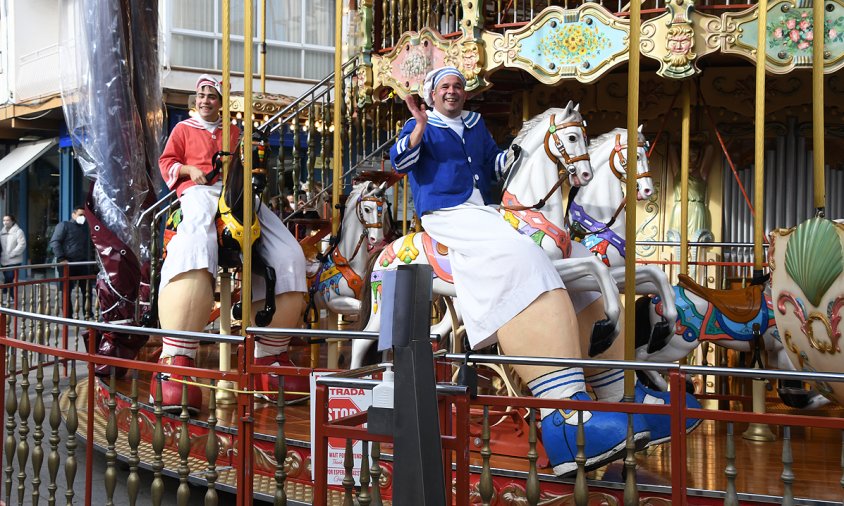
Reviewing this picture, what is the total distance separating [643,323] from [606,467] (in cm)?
154

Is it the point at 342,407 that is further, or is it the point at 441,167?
the point at 441,167

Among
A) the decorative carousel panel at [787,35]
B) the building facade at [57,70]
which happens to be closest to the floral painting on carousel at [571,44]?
the decorative carousel panel at [787,35]

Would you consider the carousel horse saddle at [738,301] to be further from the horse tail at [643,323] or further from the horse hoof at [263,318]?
the horse hoof at [263,318]

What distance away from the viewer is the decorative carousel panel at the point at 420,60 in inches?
309

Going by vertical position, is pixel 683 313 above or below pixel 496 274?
below

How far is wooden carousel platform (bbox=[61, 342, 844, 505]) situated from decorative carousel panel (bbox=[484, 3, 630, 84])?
9.69 feet

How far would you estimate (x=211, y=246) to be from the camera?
6.12 m

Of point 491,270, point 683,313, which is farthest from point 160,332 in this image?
point 683,313

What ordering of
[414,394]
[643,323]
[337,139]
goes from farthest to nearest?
[337,139] < [643,323] < [414,394]

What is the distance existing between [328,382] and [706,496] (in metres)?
1.91

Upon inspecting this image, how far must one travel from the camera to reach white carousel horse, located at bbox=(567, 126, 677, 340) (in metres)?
6.09

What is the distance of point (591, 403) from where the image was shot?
3.25 meters

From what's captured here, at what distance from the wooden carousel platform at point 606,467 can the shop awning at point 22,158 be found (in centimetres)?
1640

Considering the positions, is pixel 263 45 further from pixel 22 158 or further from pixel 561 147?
pixel 22 158
